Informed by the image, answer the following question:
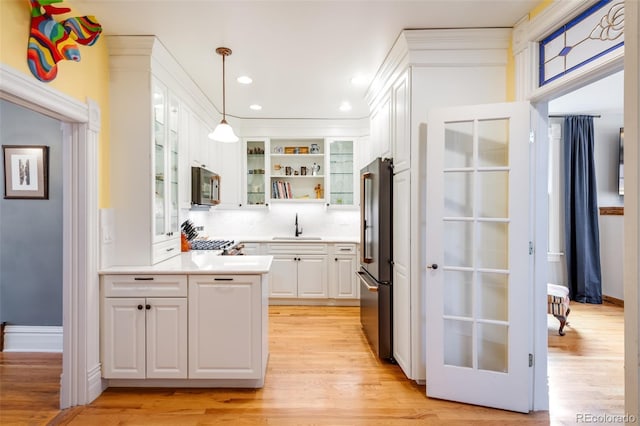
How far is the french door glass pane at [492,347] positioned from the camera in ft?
7.53

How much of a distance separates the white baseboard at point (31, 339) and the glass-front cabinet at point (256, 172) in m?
2.70

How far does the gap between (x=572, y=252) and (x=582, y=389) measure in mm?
2914

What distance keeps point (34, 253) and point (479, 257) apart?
388 centimetres

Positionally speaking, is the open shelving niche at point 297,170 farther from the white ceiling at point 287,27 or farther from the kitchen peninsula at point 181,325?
the kitchen peninsula at point 181,325

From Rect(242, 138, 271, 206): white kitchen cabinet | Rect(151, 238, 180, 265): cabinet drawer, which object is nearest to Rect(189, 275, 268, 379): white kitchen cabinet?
Rect(151, 238, 180, 265): cabinet drawer

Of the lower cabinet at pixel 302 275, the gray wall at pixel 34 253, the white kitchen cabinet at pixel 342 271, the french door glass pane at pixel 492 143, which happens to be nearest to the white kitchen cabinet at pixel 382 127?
the french door glass pane at pixel 492 143

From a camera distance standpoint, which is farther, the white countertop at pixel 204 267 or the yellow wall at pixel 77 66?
the white countertop at pixel 204 267

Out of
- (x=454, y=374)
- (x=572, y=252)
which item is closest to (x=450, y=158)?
(x=454, y=374)

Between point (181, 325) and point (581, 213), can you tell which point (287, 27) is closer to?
point (181, 325)

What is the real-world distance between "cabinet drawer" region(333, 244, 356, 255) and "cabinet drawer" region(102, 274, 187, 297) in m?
2.44

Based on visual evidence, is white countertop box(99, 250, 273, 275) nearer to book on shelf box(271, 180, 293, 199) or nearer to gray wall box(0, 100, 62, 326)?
gray wall box(0, 100, 62, 326)

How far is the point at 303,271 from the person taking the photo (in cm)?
461

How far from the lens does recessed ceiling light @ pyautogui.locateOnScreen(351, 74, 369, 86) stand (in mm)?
3303

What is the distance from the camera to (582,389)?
253 cm
